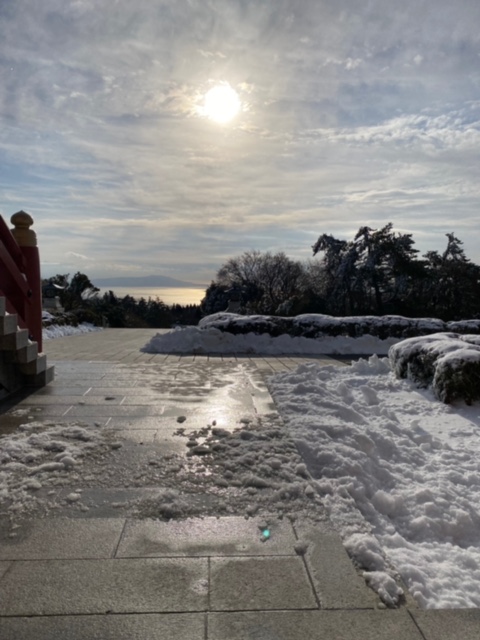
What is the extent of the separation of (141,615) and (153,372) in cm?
526

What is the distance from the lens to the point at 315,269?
36.2 meters

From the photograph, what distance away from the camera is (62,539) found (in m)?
2.21

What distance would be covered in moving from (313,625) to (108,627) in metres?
0.71

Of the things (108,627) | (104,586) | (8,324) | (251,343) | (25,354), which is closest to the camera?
(108,627)

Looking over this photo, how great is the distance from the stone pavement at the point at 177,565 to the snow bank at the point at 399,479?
0.46ft

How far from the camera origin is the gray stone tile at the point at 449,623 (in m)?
1.63

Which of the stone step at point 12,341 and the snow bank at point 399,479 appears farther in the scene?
the stone step at point 12,341

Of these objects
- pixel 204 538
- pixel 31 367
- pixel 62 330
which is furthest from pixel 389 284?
pixel 204 538

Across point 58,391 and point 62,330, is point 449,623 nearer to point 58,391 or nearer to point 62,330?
point 58,391

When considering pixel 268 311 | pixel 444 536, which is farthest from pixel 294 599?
pixel 268 311

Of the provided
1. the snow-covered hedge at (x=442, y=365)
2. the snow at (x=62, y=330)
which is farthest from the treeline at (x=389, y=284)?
the snow-covered hedge at (x=442, y=365)

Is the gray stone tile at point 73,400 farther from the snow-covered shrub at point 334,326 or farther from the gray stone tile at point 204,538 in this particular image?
the snow-covered shrub at point 334,326

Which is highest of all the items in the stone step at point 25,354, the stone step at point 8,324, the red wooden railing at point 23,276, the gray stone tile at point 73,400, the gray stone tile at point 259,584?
the red wooden railing at point 23,276

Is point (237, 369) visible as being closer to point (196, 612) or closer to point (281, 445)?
point (281, 445)
